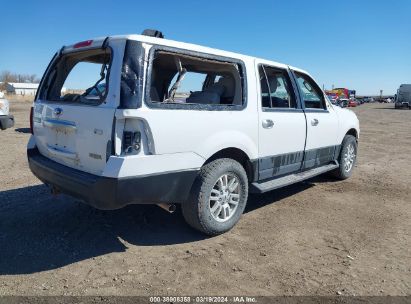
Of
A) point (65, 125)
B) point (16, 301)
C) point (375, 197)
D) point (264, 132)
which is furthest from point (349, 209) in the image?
point (16, 301)

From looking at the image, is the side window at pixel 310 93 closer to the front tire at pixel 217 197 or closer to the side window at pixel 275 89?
the side window at pixel 275 89

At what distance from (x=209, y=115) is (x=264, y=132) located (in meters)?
0.98

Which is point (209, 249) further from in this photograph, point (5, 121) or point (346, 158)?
point (5, 121)

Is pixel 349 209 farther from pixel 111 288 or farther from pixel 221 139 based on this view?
pixel 111 288

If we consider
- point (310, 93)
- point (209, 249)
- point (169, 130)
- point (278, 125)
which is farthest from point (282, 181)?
point (169, 130)

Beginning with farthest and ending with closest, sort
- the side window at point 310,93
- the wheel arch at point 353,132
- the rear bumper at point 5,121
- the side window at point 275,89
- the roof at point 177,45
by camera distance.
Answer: the rear bumper at point 5,121 < the wheel arch at point 353,132 < the side window at point 310,93 < the side window at point 275,89 < the roof at point 177,45

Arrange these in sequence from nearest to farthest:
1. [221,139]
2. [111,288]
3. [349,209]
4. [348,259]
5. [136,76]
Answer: [111,288] → [136,76] → [348,259] → [221,139] → [349,209]

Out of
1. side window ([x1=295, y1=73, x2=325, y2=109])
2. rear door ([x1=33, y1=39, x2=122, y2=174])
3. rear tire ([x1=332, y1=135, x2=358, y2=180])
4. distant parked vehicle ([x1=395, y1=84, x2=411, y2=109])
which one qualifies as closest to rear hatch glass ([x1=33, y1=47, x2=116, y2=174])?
rear door ([x1=33, y1=39, x2=122, y2=174])

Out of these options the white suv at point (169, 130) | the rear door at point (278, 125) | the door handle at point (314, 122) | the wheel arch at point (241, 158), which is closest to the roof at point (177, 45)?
the white suv at point (169, 130)

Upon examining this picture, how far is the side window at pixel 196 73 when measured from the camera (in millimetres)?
3961

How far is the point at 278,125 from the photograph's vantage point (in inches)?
181

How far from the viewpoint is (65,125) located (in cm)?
362

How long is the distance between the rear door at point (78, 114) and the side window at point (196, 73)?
70cm

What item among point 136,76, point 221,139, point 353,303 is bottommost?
point 353,303
